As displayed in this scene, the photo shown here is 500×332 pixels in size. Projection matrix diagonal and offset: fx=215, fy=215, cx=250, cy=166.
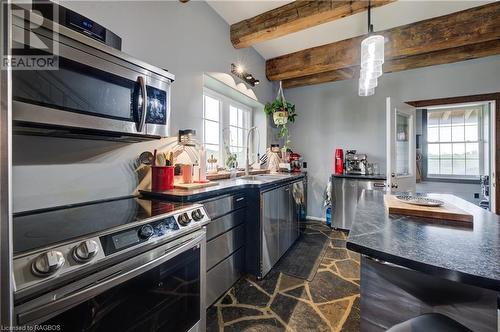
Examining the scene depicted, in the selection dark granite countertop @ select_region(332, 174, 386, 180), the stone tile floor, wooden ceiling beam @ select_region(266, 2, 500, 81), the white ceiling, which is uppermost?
the white ceiling

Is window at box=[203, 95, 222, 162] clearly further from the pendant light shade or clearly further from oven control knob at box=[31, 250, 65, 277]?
oven control knob at box=[31, 250, 65, 277]

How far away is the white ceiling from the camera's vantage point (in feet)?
7.66

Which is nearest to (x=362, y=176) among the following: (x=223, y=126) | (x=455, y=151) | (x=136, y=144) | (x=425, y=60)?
(x=425, y=60)

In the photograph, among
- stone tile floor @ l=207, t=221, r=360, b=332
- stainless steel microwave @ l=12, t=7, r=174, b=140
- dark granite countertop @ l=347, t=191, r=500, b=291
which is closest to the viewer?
dark granite countertop @ l=347, t=191, r=500, b=291

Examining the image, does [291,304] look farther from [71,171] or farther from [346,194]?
[346,194]

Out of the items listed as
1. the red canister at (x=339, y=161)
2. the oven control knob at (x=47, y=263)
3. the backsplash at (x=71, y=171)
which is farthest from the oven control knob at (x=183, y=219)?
the red canister at (x=339, y=161)

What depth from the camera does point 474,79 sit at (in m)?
3.23

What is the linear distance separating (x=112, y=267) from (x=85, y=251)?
13cm

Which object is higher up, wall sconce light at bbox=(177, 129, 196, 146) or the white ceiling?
the white ceiling

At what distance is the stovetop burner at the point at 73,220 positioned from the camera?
75 centimetres

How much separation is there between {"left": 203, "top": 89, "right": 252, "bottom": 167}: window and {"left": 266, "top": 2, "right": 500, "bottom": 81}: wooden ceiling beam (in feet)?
3.96

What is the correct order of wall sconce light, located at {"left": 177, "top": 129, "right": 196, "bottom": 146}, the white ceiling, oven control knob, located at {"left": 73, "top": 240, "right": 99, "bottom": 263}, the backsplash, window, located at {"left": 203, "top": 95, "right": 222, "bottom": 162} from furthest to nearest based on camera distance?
window, located at {"left": 203, "top": 95, "right": 222, "bottom": 162}
the white ceiling
wall sconce light, located at {"left": 177, "top": 129, "right": 196, "bottom": 146}
the backsplash
oven control knob, located at {"left": 73, "top": 240, "right": 99, "bottom": 263}

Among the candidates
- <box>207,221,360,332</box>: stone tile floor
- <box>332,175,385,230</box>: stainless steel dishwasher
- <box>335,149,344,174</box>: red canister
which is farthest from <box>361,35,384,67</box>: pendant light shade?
<box>335,149,344,174</box>: red canister

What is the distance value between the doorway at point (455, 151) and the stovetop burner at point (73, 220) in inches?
189
